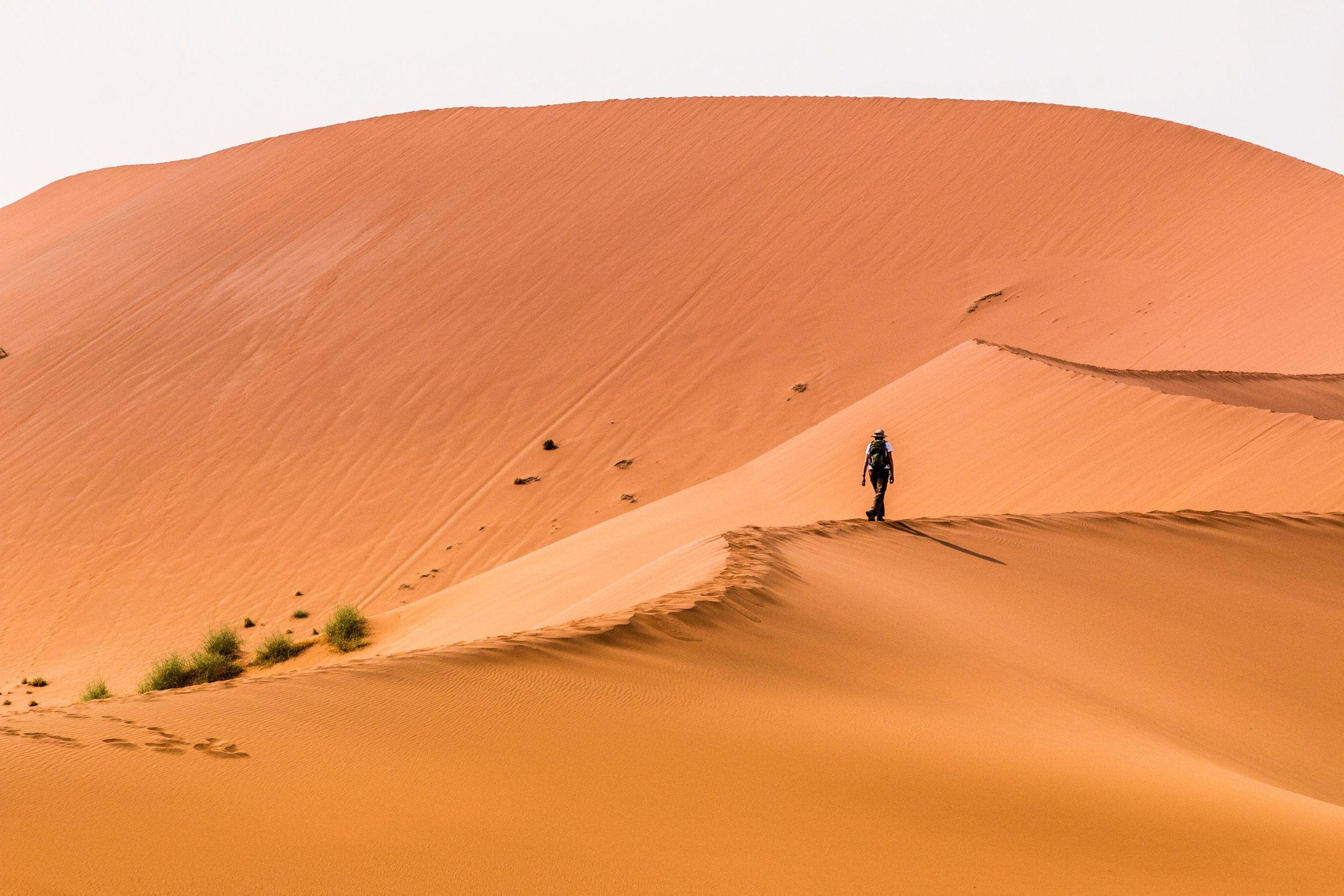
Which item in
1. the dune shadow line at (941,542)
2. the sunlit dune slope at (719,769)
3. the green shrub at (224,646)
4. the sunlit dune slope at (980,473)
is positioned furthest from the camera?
the green shrub at (224,646)

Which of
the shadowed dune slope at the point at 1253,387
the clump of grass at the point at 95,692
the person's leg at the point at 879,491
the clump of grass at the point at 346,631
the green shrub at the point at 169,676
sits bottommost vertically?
the clump of grass at the point at 95,692

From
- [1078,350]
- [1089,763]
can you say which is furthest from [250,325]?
[1089,763]

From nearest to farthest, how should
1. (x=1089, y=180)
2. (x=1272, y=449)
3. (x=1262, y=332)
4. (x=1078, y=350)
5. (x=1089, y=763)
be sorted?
(x=1089, y=763), (x=1272, y=449), (x=1262, y=332), (x=1078, y=350), (x=1089, y=180)

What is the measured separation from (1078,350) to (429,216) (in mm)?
16971

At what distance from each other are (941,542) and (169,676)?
7.50m

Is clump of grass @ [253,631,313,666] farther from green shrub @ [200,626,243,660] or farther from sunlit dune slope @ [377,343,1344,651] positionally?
sunlit dune slope @ [377,343,1344,651]

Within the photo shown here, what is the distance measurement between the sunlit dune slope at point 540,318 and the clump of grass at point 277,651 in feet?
8.25

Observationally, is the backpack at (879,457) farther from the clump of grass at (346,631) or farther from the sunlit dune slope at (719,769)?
the clump of grass at (346,631)

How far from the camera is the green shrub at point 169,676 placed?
10672 millimetres

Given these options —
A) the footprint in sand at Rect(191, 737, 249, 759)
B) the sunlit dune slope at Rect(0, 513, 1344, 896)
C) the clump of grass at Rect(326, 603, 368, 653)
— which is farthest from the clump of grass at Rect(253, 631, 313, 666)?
the footprint in sand at Rect(191, 737, 249, 759)

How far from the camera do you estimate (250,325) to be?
24125mm

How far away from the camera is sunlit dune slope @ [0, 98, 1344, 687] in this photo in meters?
16.6

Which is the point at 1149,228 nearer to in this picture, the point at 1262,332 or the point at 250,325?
the point at 1262,332

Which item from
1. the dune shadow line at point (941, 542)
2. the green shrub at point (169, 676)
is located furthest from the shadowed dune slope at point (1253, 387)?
the green shrub at point (169, 676)
